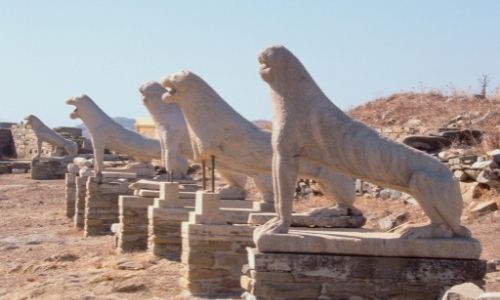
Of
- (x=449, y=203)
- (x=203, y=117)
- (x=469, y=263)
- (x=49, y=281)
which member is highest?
(x=203, y=117)

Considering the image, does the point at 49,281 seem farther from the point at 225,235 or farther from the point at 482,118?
the point at 482,118

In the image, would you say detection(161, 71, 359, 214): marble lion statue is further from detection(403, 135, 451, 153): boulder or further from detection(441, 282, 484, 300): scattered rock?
detection(403, 135, 451, 153): boulder

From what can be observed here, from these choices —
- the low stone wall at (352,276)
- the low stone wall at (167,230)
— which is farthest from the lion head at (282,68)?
the low stone wall at (167,230)

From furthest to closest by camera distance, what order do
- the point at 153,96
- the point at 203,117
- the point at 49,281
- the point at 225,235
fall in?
1. the point at 153,96
2. the point at 49,281
3. the point at 203,117
4. the point at 225,235

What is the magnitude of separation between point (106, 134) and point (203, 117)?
7.25 m

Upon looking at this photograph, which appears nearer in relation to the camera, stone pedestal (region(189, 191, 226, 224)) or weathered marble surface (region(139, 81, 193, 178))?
stone pedestal (region(189, 191, 226, 224))

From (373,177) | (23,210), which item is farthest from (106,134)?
(373,177)

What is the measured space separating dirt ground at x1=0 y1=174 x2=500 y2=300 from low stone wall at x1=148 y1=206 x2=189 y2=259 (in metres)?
0.17

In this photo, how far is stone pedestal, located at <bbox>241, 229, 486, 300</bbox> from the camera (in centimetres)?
661

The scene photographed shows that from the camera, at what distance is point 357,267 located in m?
6.65

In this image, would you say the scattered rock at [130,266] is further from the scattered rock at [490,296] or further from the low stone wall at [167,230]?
the scattered rock at [490,296]

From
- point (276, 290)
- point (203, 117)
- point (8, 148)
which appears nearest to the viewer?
point (276, 290)

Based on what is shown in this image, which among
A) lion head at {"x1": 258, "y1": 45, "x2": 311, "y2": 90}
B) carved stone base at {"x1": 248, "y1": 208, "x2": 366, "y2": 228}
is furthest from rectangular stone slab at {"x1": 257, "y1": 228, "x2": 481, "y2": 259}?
carved stone base at {"x1": 248, "y1": 208, "x2": 366, "y2": 228}

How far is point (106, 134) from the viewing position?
16703 mm
